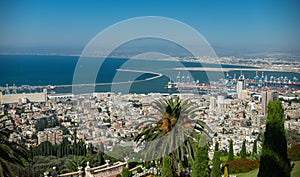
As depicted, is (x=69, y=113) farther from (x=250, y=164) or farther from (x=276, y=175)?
(x=276, y=175)

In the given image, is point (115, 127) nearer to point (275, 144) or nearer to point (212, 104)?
point (212, 104)

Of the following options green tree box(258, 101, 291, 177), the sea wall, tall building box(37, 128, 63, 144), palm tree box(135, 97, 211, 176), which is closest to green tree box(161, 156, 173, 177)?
palm tree box(135, 97, 211, 176)

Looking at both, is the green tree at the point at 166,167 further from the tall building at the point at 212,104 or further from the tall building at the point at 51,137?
the tall building at the point at 212,104

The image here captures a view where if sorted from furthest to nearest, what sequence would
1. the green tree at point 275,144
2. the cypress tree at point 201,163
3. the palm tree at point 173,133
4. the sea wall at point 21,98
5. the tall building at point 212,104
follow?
the sea wall at point 21,98
the tall building at point 212,104
the palm tree at point 173,133
the cypress tree at point 201,163
the green tree at point 275,144

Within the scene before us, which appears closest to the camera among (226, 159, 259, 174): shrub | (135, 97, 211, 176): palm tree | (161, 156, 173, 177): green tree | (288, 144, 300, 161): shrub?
(161, 156, 173, 177): green tree

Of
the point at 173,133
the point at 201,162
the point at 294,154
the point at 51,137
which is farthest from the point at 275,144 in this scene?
the point at 51,137

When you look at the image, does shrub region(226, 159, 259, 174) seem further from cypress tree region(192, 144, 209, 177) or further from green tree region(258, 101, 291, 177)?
green tree region(258, 101, 291, 177)

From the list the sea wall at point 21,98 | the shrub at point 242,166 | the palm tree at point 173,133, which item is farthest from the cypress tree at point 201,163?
the sea wall at point 21,98
